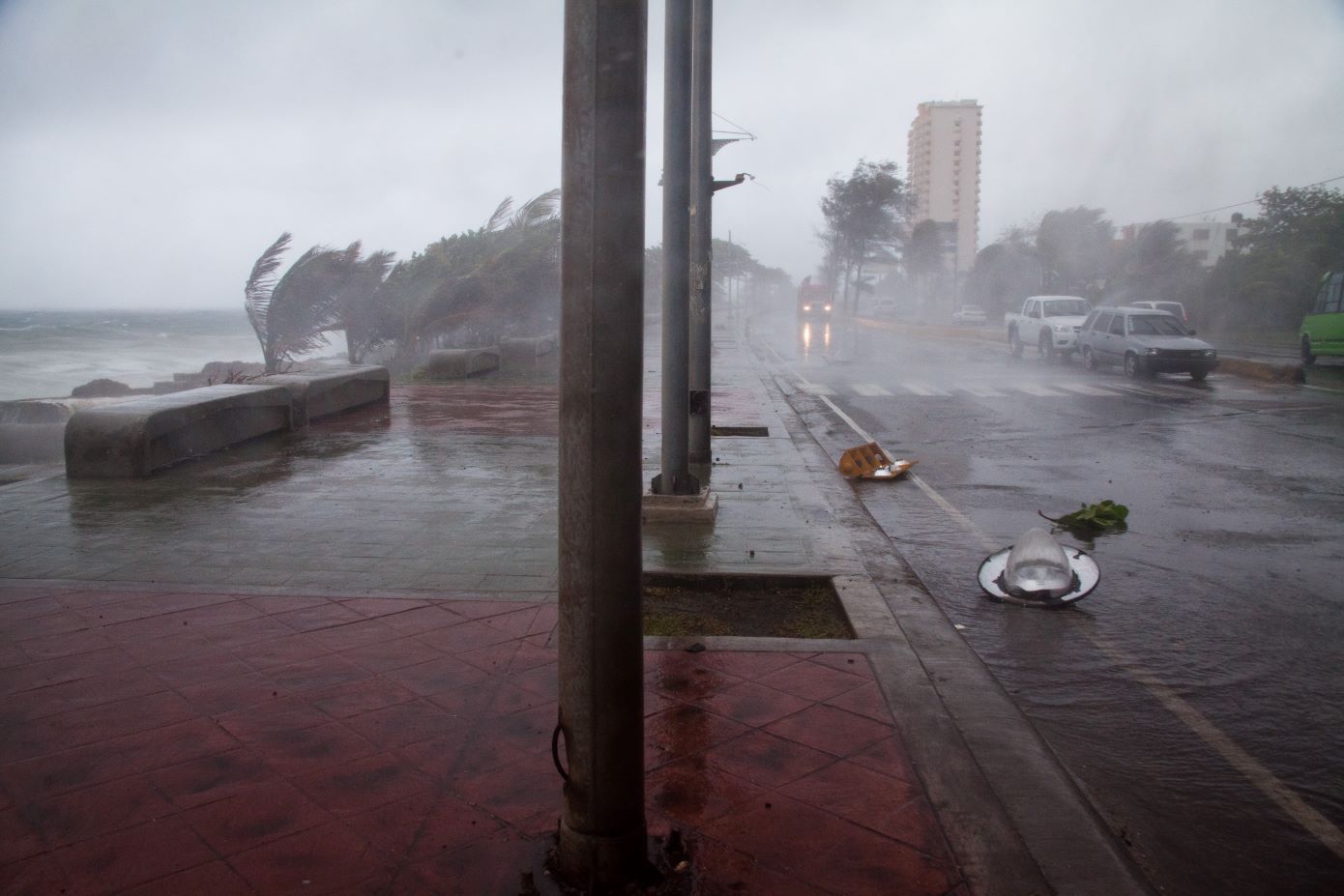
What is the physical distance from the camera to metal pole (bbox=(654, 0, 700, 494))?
25.1 feet

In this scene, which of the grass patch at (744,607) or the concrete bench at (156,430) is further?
the concrete bench at (156,430)

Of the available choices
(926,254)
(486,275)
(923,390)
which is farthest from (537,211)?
(926,254)

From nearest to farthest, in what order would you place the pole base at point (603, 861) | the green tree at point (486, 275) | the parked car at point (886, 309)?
the pole base at point (603, 861) → the green tree at point (486, 275) → the parked car at point (886, 309)

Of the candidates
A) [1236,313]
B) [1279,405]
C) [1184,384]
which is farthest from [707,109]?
[1236,313]

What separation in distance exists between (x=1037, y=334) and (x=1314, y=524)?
22711mm

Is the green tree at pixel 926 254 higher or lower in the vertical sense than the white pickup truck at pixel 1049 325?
higher

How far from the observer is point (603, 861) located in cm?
273

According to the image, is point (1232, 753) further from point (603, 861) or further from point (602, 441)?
point (602, 441)

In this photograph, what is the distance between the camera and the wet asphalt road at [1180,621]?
3541mm

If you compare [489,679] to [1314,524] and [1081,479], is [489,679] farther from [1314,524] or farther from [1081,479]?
[1081,479]

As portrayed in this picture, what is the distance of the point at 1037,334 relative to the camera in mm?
29844

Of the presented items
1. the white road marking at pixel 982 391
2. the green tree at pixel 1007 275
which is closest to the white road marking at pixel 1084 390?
the white road marking at pixel 982 391

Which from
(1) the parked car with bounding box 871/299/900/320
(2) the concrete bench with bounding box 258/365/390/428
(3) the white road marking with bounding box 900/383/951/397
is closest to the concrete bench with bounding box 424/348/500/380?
(2) the concrete bench with bounding box 258/365/390/428

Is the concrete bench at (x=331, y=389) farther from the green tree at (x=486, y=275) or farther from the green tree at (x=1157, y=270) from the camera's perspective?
the green tree at (x=1157, y=270)
